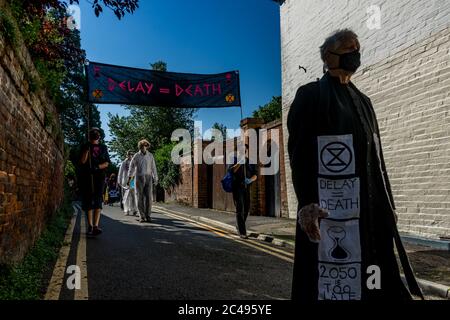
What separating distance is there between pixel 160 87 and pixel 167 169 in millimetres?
14507

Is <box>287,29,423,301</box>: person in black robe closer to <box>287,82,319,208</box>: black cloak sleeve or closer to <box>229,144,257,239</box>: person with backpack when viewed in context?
<box>287,82,319,208</box>: black cloak sleeve

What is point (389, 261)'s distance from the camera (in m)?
2.37

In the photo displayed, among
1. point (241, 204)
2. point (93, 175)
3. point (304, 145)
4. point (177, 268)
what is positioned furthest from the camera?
point (241, 204)

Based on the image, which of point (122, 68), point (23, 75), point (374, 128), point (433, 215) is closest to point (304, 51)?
point (122, 68)

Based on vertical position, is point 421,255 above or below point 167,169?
below

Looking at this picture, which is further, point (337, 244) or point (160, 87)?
point (160, 87)

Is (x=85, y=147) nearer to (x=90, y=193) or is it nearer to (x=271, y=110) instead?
(x=90, y=193)

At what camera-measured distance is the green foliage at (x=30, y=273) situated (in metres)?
3.48

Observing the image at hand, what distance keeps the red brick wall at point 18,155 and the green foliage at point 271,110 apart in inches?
1416

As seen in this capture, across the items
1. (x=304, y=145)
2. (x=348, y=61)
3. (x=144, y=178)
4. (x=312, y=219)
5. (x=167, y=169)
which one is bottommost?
(x=312, y=219)

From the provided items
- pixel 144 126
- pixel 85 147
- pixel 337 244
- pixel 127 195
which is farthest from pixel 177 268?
pixel 144 126

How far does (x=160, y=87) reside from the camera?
472 inches

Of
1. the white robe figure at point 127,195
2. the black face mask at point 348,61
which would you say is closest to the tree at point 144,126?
the white robe figure at point 127,195

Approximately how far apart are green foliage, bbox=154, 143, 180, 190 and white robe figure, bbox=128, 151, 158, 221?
12.8 metres
